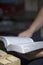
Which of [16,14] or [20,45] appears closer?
[20,45]


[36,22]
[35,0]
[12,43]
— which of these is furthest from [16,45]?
[35,0]

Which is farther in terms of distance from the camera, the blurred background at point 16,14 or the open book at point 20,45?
the blurred background at point 16,14

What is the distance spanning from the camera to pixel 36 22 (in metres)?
1.09

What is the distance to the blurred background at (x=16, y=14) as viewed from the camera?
1926 mm

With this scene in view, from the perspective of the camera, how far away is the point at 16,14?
1979mm

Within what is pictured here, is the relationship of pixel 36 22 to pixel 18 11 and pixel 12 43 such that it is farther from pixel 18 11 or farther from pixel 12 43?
pixel 18 11

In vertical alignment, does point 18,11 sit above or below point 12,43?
below

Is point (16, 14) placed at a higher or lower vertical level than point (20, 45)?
lower

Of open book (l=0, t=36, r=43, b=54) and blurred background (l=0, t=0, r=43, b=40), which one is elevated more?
open book (l=0, t=36, r=43, b=54)

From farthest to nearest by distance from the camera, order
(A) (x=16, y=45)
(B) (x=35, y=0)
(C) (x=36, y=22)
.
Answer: (B) (x=35, y=0) → (C) (x=36, y=22) → (A) (x=16, y=45)

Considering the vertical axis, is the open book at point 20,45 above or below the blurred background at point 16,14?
above

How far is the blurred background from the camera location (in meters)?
1.93

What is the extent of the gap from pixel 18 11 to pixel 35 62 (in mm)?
1323

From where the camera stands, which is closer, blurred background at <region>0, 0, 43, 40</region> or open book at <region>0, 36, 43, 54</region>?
open book at <region>0, 36, 43, 54</region>
